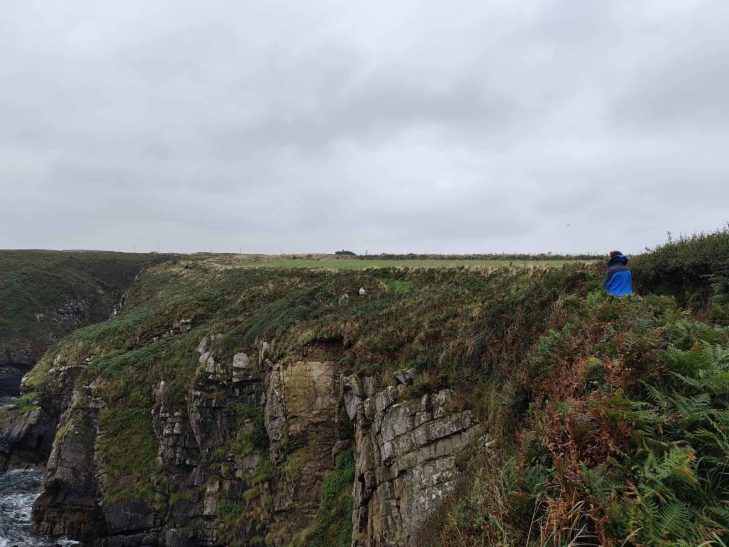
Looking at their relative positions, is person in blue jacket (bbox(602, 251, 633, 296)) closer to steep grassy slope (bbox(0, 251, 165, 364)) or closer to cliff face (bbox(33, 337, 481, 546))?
cliff face (bbox(33, 337, 481, 546))

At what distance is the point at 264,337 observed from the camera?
22.1 m

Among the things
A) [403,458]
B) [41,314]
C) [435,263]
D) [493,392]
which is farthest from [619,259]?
[41,314]

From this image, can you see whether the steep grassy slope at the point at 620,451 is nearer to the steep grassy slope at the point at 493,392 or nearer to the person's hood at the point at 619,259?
the steep grassy slope at the point at 493,392

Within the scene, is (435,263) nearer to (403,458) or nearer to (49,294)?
(403,458)

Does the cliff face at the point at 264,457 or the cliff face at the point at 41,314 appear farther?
the cliff face at the point at 41,314

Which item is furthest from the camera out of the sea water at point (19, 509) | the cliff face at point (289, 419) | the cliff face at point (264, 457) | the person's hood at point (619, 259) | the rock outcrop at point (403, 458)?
the sea water at point (19, 509)

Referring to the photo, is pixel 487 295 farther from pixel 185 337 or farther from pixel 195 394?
pixel 185 337

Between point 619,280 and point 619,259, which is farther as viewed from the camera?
point 619,259

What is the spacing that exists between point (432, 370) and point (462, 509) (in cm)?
673

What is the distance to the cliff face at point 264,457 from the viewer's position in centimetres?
1198

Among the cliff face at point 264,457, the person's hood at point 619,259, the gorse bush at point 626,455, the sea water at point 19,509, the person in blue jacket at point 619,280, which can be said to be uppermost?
the person's hood at point 619,259

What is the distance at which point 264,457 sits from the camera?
64.5 feet

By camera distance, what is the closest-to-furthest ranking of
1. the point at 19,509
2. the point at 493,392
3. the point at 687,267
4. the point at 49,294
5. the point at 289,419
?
the point at 493,392 → the point at 687,267 → the point at 289,419 → the point at 19,509 → the point at 49,294

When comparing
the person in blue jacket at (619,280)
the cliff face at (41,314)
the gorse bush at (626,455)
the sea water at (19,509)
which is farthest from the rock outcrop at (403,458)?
the cliff face at (41,314)
